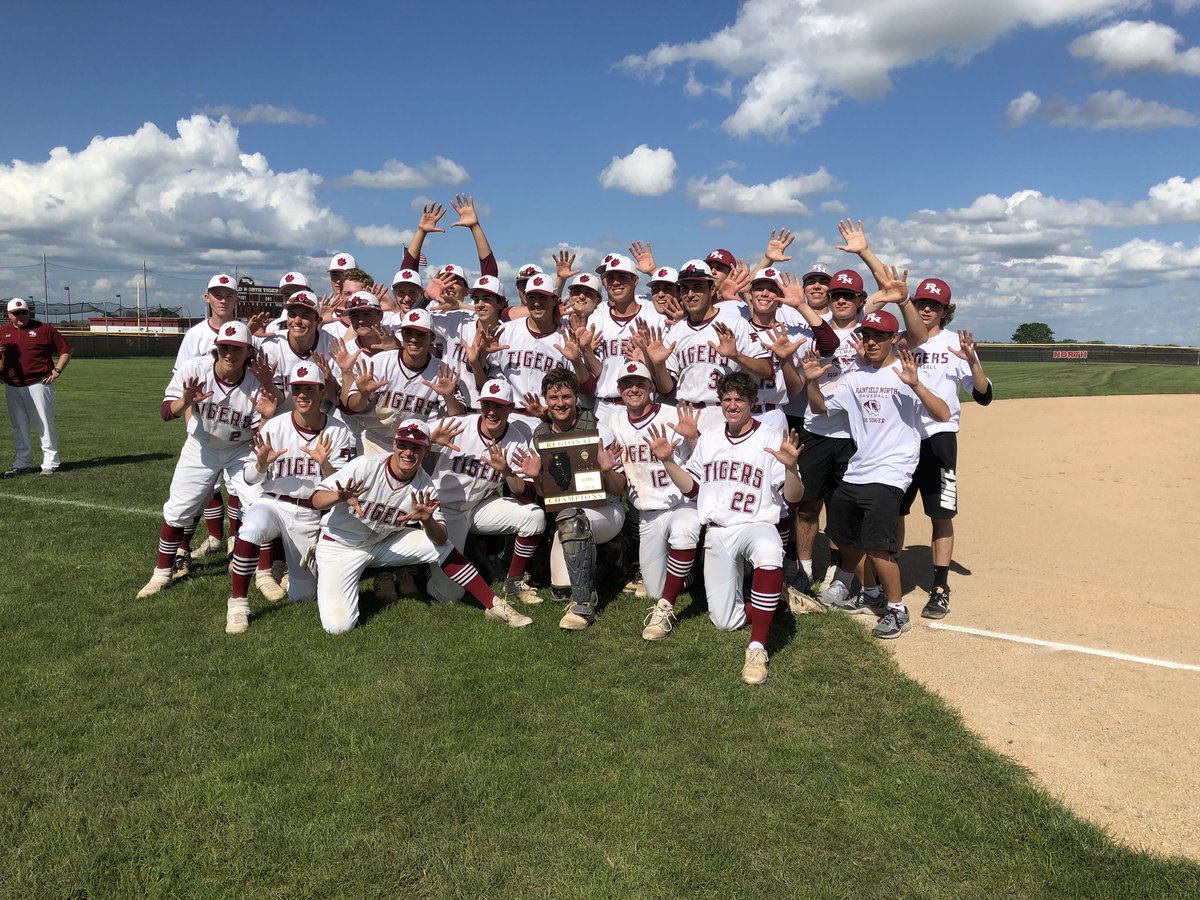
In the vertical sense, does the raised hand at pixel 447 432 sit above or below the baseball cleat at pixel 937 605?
above

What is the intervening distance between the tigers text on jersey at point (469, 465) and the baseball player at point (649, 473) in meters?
0.80

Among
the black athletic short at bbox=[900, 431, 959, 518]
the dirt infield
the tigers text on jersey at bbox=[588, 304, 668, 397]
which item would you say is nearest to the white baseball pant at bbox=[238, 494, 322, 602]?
the tigers text on jersey at bbox=[588, 304, 668, 397]

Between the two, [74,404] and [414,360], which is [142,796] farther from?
[74,404]

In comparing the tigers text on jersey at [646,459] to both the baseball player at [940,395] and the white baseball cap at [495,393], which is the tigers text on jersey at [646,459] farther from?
the baseball player at [940,395]

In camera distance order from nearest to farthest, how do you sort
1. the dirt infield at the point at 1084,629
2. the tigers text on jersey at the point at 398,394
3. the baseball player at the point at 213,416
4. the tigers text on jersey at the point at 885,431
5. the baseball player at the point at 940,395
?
1. the dirt infield at the point at 1084,629
2. the tigers text on jersey at the point at 885,431
3. the baseball player at the point at 940,395
4. the baseball player at the point at 213,416
5. the tigers text on jersey at the point at 398,394

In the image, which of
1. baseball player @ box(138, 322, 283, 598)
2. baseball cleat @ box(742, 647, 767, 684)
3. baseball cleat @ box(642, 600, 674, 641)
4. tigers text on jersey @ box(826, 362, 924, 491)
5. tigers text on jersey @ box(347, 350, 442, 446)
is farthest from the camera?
tigers text on jersey @ box(347, 350, 442, 446)

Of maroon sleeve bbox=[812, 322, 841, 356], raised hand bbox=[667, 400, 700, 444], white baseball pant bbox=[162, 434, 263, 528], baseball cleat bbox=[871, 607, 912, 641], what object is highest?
maroon sleeve bbox=[812, 322, 841, 356]

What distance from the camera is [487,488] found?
21.2ft

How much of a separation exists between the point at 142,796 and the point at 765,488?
3.93 m

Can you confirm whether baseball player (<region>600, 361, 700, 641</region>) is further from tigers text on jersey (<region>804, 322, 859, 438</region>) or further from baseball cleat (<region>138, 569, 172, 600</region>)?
baseball cleat (<region>138, 569, 172, 600</region>)

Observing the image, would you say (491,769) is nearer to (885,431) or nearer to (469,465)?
(469,465)

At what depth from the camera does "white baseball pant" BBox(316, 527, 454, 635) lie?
5.51m

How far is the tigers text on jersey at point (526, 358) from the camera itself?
21.7ft

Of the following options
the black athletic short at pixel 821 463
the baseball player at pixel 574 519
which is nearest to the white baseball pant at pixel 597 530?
the baseball player at pixel 574 519
